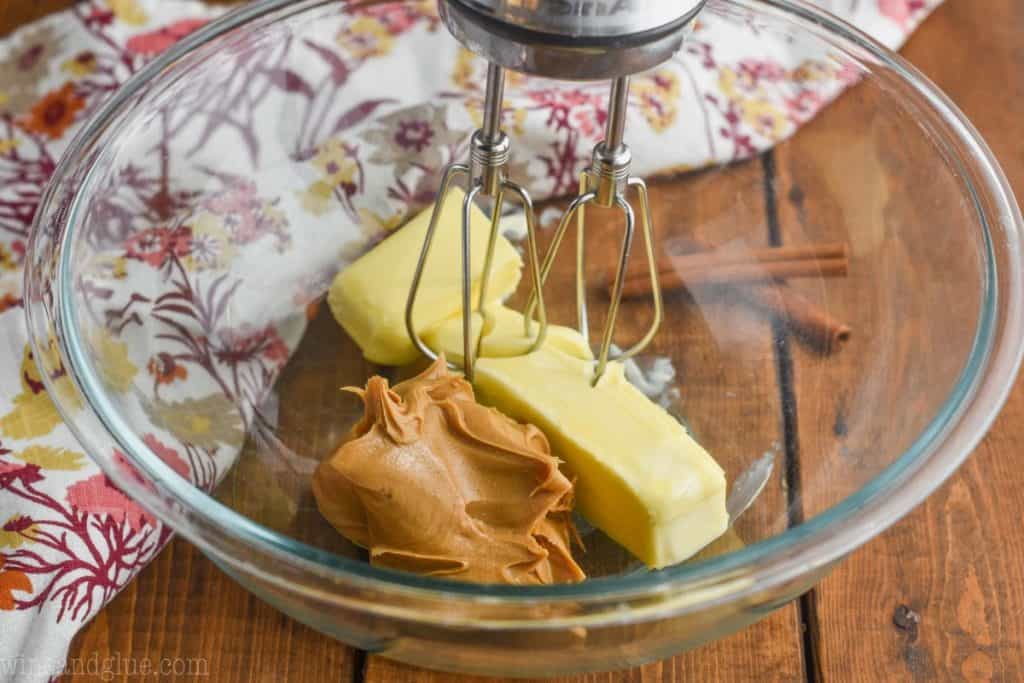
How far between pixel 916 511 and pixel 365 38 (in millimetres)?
538

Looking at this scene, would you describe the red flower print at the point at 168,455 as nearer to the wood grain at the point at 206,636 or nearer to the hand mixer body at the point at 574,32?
the wood grain at the point at 206,636

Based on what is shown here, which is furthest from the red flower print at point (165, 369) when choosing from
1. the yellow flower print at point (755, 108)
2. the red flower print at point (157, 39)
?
the yellow flower print at point (755, 108)

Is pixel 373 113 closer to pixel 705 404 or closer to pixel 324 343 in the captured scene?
pixel 324 343

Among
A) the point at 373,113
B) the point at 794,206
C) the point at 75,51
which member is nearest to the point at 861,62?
the point at 794,206

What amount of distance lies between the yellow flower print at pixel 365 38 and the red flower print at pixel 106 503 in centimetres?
40

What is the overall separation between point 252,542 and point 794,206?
1.68 feet

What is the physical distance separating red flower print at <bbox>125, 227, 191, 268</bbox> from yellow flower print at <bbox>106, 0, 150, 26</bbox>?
0.29m

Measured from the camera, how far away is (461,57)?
3.32ft

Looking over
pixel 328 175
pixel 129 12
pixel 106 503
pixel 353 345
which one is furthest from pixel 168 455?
pixel 129 12

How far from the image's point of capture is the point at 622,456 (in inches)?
28.9

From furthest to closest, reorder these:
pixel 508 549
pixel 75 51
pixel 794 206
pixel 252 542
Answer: pixel 75 51
pixel 794 206
pixel 508 549
pixel 252 542

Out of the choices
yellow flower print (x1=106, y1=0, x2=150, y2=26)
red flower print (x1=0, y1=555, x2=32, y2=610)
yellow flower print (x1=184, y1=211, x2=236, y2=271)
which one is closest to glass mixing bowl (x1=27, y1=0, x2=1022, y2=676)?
yellow flower print (x1=184, y1=211, x2=236, y2=271)

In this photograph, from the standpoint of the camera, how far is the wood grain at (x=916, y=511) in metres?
0.76

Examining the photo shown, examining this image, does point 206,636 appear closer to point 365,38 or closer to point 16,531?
point 16,531
